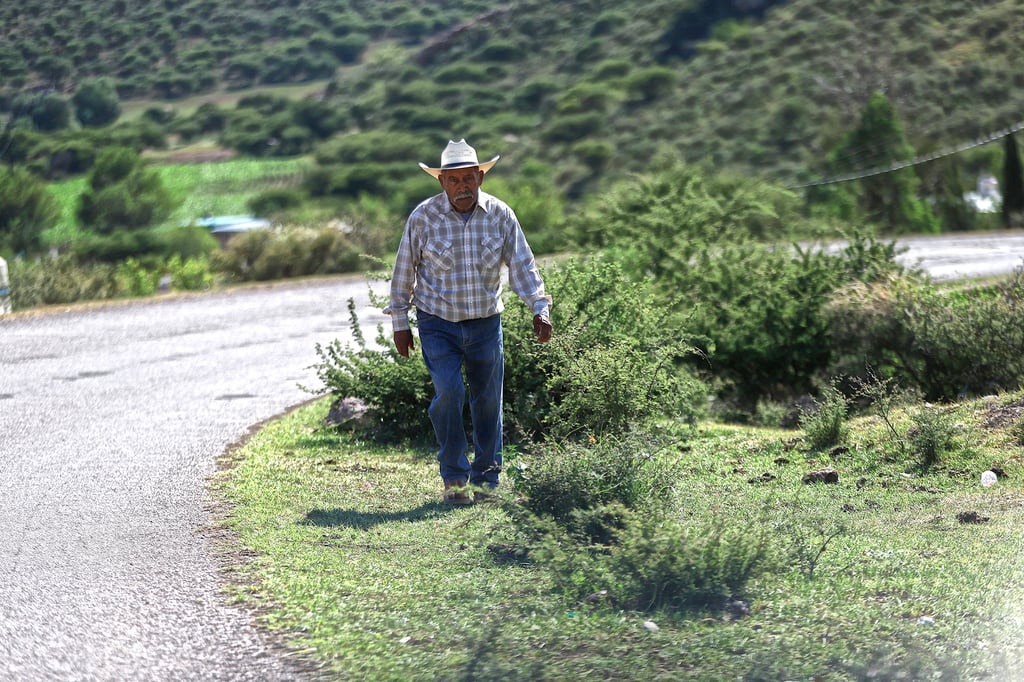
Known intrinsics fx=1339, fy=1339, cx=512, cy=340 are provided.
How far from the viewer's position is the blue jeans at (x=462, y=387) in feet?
23.8

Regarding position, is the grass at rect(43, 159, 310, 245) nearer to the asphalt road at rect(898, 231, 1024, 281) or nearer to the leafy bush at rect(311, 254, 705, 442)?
the asphalt road at rect(898, 231, 1024, 281)

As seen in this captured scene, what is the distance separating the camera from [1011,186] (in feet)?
121

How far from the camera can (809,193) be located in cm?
4284

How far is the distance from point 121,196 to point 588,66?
1162 inches

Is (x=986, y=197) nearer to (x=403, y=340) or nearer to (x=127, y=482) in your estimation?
(x=403, y=340)

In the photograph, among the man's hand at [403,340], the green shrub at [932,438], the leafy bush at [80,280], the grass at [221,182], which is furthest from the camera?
the grass at [221,182]

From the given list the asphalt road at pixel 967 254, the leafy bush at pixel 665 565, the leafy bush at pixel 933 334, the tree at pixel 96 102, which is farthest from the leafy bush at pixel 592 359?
the tree at pixel 96 102

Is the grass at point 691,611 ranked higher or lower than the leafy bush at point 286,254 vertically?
higher

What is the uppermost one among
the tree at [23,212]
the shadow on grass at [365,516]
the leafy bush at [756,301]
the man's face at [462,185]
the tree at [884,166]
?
the man's face at [462,185]

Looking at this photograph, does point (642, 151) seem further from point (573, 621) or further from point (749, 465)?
point (573, 621)

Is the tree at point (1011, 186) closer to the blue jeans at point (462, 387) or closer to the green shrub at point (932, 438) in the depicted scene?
the green shrub at point (932, 438)

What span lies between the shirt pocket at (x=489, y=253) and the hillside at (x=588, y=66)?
18728mm

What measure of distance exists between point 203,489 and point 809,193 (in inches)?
1464

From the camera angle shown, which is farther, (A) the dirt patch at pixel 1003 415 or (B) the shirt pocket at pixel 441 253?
(A) the dirt patch at pixel 1003 415
